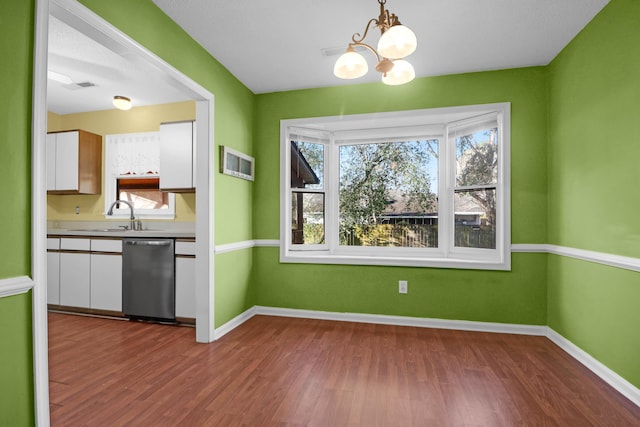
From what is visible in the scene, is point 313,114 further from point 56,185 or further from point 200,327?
point 56,185

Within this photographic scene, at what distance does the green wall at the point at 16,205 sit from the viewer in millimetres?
1364

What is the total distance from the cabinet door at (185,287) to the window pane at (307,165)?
55.4 inches

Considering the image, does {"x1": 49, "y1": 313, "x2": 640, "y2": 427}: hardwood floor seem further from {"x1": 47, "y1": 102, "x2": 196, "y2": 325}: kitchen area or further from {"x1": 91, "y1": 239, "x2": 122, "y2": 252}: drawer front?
{"x1": 91, "y1": 239, "x2": 122, "y2": 252}: drawer front

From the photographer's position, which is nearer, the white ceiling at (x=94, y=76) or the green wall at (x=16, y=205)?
the green wall at (x=16, y=205)

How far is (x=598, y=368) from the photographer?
7.57 ft

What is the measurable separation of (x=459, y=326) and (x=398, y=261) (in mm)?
848

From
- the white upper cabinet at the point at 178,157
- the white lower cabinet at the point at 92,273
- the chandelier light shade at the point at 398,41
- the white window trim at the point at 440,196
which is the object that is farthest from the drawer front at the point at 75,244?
the chandelier light shade at the point at 398,41

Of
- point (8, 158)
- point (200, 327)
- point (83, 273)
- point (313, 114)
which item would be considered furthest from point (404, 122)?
point (83, 273)

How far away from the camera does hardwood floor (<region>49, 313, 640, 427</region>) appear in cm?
183

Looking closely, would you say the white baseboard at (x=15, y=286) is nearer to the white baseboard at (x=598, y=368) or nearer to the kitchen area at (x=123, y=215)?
the kitchen area at (x=123, y=215)

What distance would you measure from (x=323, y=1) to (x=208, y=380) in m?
2.67

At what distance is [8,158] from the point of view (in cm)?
138

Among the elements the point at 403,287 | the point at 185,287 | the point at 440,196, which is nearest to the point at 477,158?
the point at 440,196

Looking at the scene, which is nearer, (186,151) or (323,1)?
(323,1)
